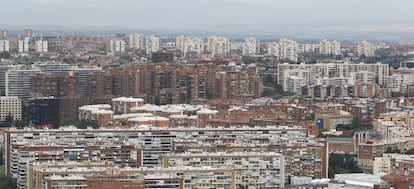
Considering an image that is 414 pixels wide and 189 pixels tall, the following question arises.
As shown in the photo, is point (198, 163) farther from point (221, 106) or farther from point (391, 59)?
point (391, 59)

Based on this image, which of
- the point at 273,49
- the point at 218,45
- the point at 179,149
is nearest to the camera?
the point at 179,149

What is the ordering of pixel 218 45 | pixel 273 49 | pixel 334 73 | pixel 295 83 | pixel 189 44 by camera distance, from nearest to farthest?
pixel 295 83 < pixel 334 73 < pixel 273 49 < pixel 218 45 < pixel 189 44

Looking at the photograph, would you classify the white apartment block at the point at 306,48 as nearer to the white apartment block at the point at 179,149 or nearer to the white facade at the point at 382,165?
the white apartment block at the point at 179,149

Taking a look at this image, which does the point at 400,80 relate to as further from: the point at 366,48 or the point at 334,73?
the point at 366,48

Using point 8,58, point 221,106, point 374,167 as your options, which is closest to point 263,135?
point 374,167

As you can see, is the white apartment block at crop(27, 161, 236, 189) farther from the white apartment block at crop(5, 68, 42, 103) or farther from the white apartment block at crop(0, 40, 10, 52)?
the white apartment block at crop(0, 40, 10, 52)

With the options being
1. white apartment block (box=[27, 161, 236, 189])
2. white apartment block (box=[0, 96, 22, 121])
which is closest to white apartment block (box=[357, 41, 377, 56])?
white apartment block (box=[0, 96, 22, 121])

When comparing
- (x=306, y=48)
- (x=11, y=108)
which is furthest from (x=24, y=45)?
(x=11, y=108)
